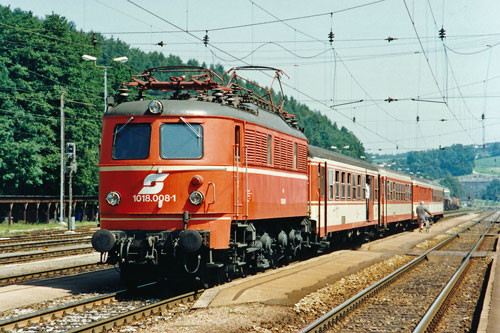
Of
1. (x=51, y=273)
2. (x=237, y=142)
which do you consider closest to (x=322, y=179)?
(x=237, y=142)

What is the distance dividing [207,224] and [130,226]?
1636 mm

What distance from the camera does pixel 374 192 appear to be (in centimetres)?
3116

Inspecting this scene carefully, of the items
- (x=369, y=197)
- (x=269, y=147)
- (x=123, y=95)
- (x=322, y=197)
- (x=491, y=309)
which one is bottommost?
(x=491, y=309)

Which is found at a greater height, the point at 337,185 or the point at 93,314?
the point at 337,185

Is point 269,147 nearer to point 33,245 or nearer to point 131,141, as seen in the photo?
point 131,141

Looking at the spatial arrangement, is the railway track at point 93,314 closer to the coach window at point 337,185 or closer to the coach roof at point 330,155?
the coach roof at point 330,155

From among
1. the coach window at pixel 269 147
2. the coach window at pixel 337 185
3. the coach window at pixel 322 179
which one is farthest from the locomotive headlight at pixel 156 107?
the coach window at pixel 337 185

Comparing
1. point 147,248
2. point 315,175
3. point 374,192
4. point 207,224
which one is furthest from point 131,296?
point 374,192

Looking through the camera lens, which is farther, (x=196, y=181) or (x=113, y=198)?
(x=113, y=198)

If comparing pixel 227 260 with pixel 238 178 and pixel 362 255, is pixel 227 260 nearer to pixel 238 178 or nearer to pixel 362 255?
pixel 238 178

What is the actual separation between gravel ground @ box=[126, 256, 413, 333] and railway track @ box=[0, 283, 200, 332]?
265mm

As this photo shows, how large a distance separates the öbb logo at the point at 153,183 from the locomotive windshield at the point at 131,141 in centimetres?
47

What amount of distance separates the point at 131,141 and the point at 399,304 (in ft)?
22.0

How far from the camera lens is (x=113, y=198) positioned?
13.6 metres
